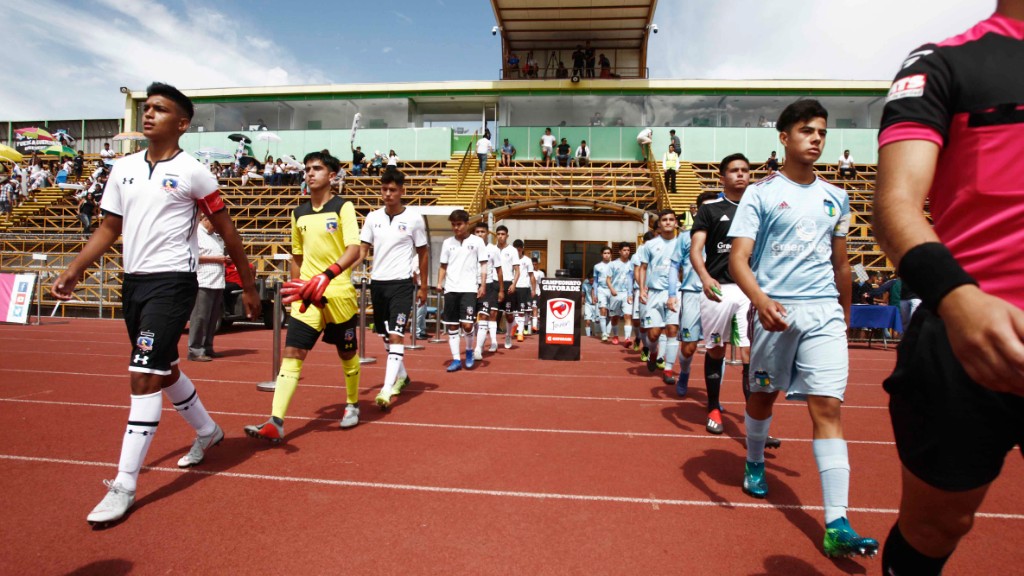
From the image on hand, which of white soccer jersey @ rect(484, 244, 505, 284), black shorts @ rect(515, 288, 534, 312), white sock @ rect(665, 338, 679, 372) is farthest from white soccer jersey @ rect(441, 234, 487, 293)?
black shorts @ rect(515, 288, 534, 312)

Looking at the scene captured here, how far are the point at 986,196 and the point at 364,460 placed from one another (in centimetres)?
360

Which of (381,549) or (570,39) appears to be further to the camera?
(570,39)

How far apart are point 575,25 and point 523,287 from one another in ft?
67.1

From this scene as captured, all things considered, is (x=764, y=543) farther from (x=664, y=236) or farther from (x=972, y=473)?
(x=664, y=236)

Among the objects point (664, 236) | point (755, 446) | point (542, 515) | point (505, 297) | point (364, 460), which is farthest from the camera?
point (505, 297)

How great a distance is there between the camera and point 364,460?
3.79 meters

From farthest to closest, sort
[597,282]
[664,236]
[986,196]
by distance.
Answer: [597,282]
[664,236]
[986,196]

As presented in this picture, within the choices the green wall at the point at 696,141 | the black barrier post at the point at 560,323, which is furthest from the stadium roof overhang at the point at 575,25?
the black barrier post at the point at 560,323

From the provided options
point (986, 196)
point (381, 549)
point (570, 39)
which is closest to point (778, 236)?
point (986, 196)

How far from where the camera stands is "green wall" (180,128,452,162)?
1012 inches

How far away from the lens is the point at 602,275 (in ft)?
44.3

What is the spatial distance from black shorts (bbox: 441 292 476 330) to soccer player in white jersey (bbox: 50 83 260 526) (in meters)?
4.69

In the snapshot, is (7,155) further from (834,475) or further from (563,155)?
(834,475)

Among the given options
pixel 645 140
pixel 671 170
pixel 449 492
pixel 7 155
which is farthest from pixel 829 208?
pixel 7 155
